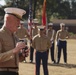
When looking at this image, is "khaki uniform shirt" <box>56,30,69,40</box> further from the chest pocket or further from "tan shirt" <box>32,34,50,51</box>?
the chest pocket

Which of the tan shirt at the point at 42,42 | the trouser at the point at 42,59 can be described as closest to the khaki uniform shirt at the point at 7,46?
the trouser at the point at 42,59

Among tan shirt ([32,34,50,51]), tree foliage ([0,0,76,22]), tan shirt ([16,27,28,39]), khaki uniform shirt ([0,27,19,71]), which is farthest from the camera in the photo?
tree foliage ([0,0,76,22])

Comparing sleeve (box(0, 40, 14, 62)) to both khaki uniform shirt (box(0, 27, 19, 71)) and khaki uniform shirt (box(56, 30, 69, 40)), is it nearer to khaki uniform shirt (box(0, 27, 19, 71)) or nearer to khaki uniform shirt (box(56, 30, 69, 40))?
khaki uniform shirt (box(0, 27, 19, 71))

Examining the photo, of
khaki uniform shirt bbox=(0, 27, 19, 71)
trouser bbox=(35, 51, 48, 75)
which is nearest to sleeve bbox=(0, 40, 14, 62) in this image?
khaki uniform shirt bbox=(0, 27, 19, 71)

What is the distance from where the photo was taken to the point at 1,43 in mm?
4570

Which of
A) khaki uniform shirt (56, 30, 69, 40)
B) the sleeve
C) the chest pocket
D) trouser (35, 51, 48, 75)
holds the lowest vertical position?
trouser (35, 51, 48, 75)

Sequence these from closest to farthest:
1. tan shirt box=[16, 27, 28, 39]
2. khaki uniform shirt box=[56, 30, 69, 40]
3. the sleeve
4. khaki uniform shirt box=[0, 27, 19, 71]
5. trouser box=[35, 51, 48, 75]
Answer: the sleeve, khaki uniform shirt box=[0, 27, 19, 71], trouser box=[35, 51, 48, 75], tan shirt box=[16, 27, 28, 39], khaki uniform shirt box=[56, 30, 69, 40]

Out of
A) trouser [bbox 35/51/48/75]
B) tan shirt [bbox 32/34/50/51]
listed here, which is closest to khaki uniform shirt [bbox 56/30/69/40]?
tan shirt [bbox 32/34/50/51]

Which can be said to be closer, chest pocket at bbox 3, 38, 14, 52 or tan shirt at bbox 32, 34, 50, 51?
chest pocket at bbox 3, 38, 14, 52

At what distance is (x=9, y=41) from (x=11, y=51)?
251 millimetres

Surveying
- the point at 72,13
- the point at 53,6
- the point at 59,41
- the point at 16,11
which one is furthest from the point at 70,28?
the point at 16,11

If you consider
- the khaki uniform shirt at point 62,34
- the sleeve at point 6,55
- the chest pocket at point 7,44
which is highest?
the chest pocket at point 7,44

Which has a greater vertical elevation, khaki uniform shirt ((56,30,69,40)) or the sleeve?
the sleeve

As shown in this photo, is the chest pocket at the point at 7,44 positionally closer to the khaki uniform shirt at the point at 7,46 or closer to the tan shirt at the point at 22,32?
the khaki uniform shirt at the point at 7,46
